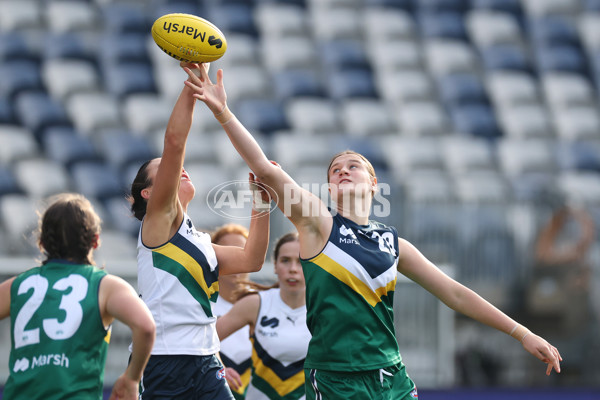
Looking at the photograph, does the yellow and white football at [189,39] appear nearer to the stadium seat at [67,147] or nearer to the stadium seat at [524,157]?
the stadium seat at [67,147]

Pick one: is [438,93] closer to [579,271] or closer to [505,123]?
[505,123]

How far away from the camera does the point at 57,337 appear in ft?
9.00

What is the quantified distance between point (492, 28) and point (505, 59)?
759mm

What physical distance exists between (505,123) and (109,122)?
7.06 metres

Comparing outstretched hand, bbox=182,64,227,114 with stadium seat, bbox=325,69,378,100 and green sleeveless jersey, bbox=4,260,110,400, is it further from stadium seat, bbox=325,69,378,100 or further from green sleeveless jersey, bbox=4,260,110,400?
stadium seat, bbox=325,69,378,100

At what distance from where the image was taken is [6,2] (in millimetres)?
13836

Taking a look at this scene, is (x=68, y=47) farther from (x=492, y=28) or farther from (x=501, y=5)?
(x=501, y=5)

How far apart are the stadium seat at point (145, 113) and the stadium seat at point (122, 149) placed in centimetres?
32

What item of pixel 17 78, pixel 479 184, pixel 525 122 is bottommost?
pixel 479 184

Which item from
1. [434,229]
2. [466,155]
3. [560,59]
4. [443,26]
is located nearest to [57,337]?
[434,229]

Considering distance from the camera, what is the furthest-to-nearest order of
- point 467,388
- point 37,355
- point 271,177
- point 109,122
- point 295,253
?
1. point 109,122
2. point 467,388
3. point 295,253
4. point 271,177
5. point 37,355

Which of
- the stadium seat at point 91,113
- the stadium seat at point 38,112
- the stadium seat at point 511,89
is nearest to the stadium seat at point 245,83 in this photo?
the stadium seat at point 91,113

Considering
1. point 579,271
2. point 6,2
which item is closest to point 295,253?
point 579,271

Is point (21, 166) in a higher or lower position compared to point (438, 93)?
lower
